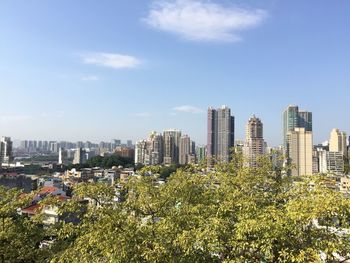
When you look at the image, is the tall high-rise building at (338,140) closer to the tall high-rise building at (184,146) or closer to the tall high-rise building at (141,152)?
the tall high-rise building at (184,146)

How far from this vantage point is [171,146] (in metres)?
112

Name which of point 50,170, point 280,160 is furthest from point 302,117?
point 280,160

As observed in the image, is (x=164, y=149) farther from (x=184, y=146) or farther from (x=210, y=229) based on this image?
(x=210, y=229)

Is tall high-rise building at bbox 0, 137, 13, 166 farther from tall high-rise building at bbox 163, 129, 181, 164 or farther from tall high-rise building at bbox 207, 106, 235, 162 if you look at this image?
tall high-rise building at bbox 207, 106, 235, 162

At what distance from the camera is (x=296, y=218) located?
6.58 m

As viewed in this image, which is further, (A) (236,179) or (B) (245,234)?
(A) (236,179)

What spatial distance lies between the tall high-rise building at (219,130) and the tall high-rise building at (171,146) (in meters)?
13.4

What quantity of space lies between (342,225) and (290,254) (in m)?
1.35

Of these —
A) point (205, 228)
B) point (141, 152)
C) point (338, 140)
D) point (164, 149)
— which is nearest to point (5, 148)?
point (141, 152)

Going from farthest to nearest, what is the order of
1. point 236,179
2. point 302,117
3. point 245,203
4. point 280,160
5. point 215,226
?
point 302,117
point 280,160
point 236,179
point 245,203
point 215,226

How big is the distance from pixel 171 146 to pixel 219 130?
1838cm

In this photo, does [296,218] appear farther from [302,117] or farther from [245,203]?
[302,117]

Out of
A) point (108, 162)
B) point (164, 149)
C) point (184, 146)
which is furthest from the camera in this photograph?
point (184, 146)

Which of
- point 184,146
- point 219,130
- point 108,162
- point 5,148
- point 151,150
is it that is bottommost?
point 108,162
